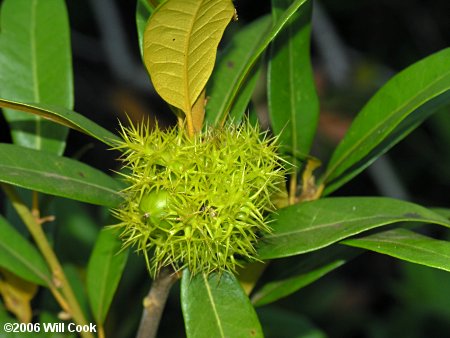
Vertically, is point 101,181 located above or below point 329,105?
below

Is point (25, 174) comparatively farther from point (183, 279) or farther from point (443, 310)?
point (443, 310)

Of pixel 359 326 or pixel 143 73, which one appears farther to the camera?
pixel 143 73

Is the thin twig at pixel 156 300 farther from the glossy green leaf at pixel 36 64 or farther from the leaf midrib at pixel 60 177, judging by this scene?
the glossy green leaf at pixel 36 64

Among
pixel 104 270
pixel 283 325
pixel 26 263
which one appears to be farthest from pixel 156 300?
pixel 283 325

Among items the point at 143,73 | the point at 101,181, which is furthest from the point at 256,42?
the point at 143,73

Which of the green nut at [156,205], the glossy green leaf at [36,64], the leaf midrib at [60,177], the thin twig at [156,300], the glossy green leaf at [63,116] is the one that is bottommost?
the thin twig at [156,300]

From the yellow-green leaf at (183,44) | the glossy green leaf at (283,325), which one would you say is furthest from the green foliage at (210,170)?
the glossy green leaf at (283,325)

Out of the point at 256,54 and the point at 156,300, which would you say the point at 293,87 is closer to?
the point at 256,54
